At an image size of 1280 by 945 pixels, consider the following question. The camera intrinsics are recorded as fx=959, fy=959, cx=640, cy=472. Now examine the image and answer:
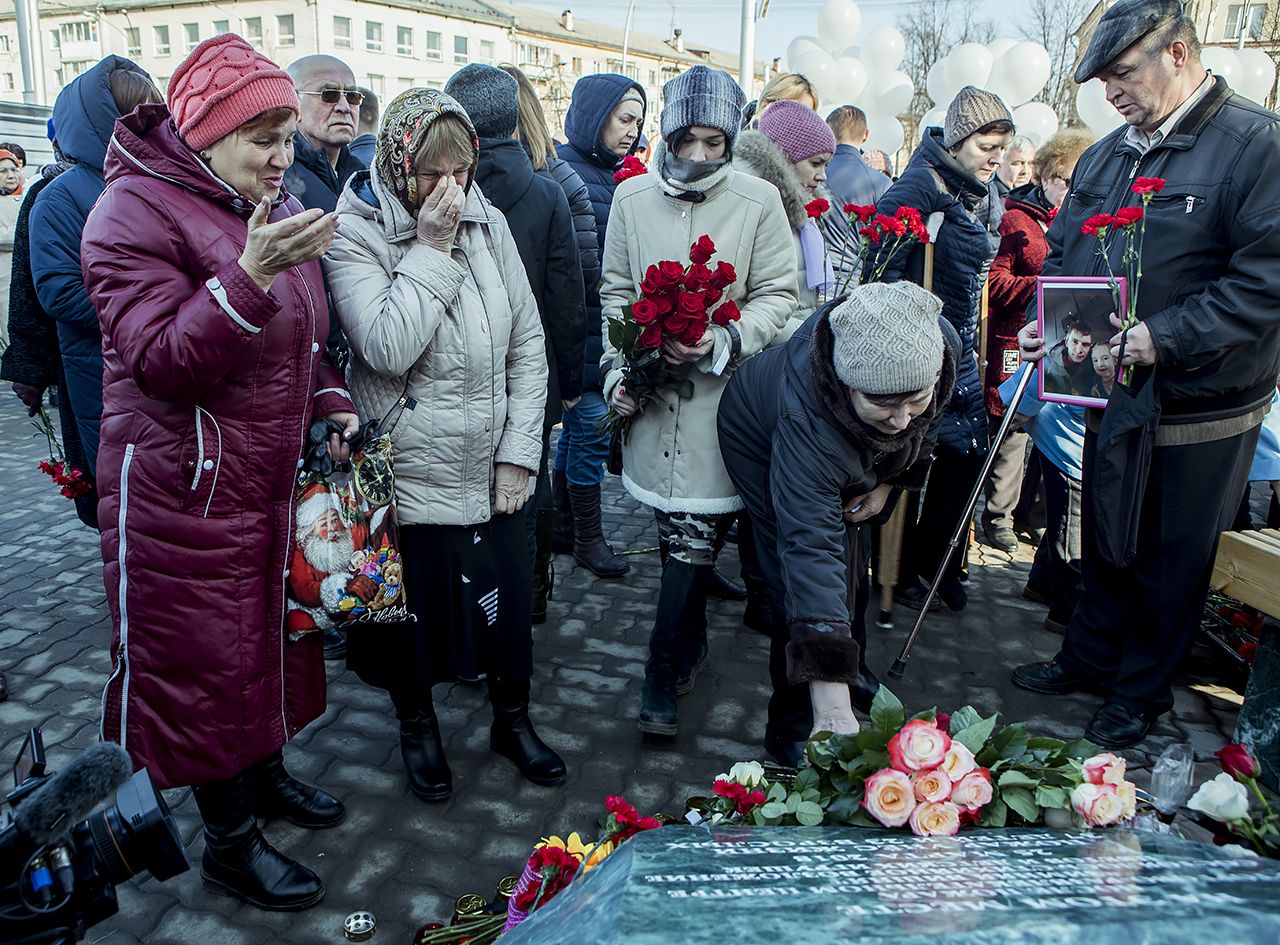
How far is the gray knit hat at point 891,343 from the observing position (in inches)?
87.8

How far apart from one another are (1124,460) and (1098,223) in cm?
77

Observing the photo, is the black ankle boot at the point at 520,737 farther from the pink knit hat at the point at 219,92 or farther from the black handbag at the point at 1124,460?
the black handbag at the point at 1124,460

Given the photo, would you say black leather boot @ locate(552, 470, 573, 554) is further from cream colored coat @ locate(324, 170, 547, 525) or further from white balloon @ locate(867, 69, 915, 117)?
white balloon @ locate(867, 69, 915, 117)

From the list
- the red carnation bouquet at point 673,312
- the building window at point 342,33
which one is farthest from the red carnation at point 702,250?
the building window at point 342,33

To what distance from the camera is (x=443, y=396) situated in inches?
104

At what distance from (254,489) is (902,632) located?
295 cm

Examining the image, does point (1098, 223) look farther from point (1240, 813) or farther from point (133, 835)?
point (133, 835)

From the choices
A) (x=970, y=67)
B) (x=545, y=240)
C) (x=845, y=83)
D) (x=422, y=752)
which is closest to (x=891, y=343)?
(x=545, y=240)

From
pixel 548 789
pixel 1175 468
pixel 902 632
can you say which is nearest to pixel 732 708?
pixel 548 789

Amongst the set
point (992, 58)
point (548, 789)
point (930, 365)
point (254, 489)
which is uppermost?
point (992, 58)

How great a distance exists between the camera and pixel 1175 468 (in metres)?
3.18

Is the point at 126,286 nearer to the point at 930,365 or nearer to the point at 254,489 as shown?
the point at 254,489

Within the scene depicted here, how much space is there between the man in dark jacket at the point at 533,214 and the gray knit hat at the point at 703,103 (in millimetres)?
553

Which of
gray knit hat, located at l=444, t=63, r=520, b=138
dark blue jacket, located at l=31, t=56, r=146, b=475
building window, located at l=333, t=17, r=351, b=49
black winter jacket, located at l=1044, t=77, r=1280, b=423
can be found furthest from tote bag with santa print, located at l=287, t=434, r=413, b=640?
building window, located at l=333, t=17, r=351, b=49
